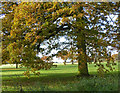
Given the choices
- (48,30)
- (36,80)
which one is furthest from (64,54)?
(36,80)

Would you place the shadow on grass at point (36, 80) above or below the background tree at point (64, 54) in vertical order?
below

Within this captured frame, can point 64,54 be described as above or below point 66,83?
above

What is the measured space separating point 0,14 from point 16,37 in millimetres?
5290

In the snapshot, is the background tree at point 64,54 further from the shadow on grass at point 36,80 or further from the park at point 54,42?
the shadow on grass at point 36,80

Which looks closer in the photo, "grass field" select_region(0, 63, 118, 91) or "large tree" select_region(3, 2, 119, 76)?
"grass field" select_region(0, 63, 118, 91)

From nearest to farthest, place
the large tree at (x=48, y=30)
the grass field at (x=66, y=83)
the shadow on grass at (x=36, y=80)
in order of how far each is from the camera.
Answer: the grass field at (x=66, y=83)
the large tree at (x=48, y=30)
the shadow on grass at (x=36, y=80)

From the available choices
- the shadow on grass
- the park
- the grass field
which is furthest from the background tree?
the shadow on grass

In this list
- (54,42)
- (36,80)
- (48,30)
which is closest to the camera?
(48,30)

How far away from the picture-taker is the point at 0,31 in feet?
43.9

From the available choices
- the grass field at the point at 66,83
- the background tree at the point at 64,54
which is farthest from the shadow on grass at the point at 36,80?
the background tree at the point at 64,54

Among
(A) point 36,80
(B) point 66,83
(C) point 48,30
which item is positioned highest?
(C) point 48,30

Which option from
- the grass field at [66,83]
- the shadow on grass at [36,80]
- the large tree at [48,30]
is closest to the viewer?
the grass field at [66,83]

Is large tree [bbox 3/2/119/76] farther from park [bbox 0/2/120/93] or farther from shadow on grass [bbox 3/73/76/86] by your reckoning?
shadow on grass [bbox 3/73/76/86]

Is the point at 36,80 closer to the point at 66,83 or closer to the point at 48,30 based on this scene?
the point at 66,83
